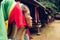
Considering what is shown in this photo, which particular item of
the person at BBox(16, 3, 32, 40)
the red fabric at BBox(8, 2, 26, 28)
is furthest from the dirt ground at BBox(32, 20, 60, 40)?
the red fabric at BBox(8, 2, 26, 28)

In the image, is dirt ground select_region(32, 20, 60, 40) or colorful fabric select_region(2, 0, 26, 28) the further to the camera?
dirt ground select_region(32, 20, 60, 40)

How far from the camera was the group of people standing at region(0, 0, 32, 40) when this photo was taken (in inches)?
66.1

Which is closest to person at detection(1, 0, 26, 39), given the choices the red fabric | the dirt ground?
the red fabric

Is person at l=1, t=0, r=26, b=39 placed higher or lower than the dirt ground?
higher

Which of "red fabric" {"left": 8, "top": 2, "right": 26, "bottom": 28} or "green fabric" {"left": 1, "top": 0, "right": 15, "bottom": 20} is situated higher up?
"green fabric" {"left": 1, "top": 0, "right": 15, "bottom": 20}

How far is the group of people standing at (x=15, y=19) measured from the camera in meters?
1.68

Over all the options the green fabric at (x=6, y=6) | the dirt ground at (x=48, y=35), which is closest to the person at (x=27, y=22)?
the green fabric at (x=6, y=6)

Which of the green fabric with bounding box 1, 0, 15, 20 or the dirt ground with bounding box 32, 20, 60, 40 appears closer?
the green fabric with bounding box 1, 0, 15, 20

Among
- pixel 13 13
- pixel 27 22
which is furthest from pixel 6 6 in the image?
pixel 27 22

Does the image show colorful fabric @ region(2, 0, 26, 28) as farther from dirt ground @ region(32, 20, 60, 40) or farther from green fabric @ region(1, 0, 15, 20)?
dirt ground @ region(32, 20, 60, 40)

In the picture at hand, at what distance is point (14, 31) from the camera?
1.75 m

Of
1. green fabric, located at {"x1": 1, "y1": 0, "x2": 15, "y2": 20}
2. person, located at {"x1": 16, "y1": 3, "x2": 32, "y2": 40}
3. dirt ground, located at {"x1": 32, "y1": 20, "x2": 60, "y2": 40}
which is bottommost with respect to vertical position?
dirt ground, located at {"x1": 32, "y1": 20, "x2": 60, "y2": 40}

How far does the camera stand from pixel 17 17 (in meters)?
1.68

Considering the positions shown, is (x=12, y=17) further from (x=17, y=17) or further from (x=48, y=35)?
(x=48, y=35)
